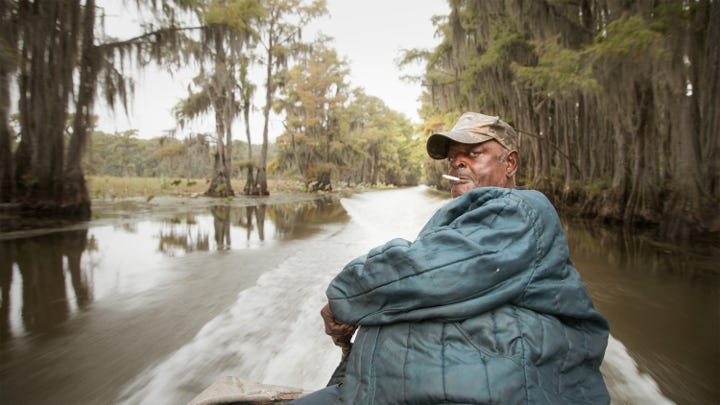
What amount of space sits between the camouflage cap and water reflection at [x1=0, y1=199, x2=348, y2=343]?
366 centimetres

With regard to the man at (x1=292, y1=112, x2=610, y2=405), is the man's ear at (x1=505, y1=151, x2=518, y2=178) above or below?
above

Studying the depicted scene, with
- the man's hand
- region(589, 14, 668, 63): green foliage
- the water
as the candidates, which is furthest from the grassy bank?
region(589, 14, 668, 63): green foliage

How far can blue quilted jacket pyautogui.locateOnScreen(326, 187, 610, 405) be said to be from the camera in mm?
953

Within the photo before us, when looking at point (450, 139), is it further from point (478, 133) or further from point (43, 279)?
point (43, 279)

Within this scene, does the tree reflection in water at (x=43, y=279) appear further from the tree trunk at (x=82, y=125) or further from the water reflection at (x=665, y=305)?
the water reflection at (x=665, y=305)

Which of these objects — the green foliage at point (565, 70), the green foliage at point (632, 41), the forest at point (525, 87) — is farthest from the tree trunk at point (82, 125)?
the green foliage at point (632, 41)

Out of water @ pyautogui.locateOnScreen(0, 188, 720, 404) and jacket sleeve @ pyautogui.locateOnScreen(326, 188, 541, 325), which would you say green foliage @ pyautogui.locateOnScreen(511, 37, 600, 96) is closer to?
water @ pyautogui.locateOnScreen(0, 188, 720, 404)

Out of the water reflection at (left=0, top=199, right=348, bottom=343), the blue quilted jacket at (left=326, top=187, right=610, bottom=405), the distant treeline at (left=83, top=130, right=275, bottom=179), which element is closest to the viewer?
the blue quilted jacket at (left=326, top=187, right=610, bottom=405)

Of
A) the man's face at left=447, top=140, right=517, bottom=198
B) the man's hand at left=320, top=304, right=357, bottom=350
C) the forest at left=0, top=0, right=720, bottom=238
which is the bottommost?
the man's hand at left=320, top=304, right=357, bottom=350

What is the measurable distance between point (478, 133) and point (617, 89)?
9.31 meters

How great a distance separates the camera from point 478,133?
1.45 meters

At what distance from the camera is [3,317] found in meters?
3.14

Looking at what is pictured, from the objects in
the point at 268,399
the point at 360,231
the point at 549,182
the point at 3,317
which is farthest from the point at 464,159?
the point at 549,182

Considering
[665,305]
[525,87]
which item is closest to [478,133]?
[665,305]
